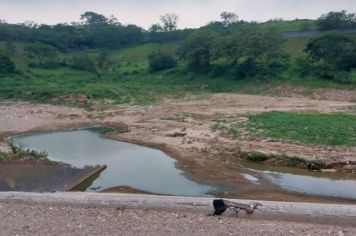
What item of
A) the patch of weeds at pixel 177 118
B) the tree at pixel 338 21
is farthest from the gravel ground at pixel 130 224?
the tree at pixel 338 21

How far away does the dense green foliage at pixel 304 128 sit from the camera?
1868 centimetres

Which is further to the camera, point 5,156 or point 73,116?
point 73,116

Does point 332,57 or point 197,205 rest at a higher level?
point 332,57

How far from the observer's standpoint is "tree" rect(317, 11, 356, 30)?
2101 inches

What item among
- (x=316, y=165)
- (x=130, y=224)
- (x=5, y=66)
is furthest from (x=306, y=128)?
(x=5, y=66)

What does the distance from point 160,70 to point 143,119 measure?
87.3 ft

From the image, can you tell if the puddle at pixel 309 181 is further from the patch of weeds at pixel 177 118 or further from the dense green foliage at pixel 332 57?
the dense green foliage at pixel 332 57

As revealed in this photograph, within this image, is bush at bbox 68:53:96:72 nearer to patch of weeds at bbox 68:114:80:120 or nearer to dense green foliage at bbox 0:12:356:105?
dense green foliage at bbox 0:12:356:105

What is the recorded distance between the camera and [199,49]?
154 feet

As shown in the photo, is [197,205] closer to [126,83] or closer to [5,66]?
[126,83]

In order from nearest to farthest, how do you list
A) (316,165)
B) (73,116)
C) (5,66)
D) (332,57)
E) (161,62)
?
(316,165), (73,116), (332,57), (5,66), (161,62)

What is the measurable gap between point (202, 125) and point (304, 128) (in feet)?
17.3

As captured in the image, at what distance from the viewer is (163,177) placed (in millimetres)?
15758

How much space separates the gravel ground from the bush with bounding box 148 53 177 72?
141 feet
